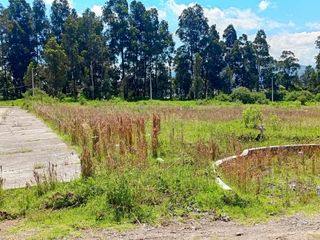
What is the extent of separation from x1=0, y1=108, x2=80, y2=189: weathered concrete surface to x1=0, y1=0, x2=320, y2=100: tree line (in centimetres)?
2986

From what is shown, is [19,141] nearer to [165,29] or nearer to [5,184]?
[5,184]

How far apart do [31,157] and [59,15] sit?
43.0 m

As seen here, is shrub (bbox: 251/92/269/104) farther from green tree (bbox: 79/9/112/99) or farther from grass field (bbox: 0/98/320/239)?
grass field (bbox: 0/98/320/239)

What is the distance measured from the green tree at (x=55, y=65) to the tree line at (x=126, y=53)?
4.48ft

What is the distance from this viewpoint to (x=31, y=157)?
952 centimetres

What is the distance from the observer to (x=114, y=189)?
18.8 feet

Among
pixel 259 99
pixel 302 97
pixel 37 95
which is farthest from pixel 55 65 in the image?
pixel 302 97

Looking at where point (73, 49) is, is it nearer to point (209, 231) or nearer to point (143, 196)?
point (143, 196)

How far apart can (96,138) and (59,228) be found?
3.81m

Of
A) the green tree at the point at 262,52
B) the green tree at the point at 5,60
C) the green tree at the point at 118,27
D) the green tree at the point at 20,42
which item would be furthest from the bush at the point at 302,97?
the green tree at the point at 5,60

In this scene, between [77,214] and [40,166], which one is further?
[40,166]

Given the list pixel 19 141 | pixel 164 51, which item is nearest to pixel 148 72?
pixel 164 51

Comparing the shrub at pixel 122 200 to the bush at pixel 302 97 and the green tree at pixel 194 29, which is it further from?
the green tree at pixel 194 29

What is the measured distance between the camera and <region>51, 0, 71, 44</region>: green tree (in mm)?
49562
